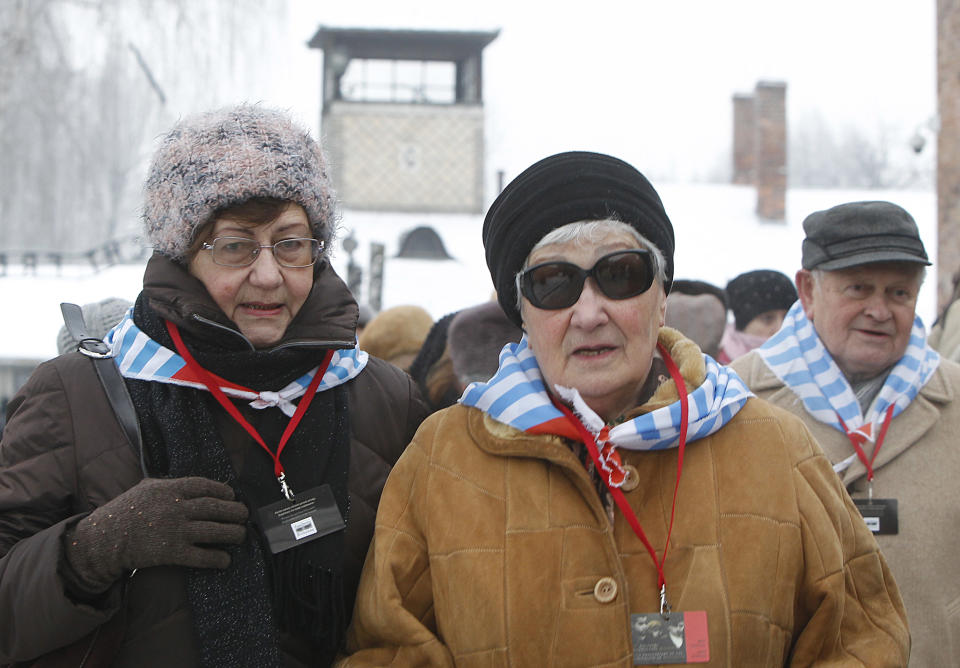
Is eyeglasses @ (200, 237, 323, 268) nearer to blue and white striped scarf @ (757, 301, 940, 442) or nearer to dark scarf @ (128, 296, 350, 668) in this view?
dark scarf @ (128, 296, 350, 668)

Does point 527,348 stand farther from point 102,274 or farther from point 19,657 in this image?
point 102,274

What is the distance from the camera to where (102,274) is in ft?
70.2

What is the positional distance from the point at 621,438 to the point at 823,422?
1.27m

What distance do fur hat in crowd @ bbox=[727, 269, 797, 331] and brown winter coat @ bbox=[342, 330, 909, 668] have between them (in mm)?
3692

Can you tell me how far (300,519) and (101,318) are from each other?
5.11ft

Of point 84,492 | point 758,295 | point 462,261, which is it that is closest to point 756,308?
point 758,295

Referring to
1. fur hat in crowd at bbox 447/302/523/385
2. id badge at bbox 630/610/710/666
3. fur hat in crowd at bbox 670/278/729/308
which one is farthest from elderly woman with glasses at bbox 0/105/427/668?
fur hat in crowd at bbox 670/278/729/308

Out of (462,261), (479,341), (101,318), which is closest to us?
(101,318)

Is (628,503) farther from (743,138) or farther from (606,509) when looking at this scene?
(743,138)

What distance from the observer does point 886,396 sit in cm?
305

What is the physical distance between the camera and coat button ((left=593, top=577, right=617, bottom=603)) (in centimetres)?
205

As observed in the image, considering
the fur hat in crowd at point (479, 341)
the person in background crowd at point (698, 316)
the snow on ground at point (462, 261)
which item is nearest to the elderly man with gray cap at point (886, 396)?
the fur hat in crowd at point (479, 341)

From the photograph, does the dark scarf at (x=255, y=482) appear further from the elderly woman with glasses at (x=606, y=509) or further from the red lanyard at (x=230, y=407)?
the elderly woman with glasses at (x=606, y=509)

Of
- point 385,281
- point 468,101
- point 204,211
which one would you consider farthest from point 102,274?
point 204,211
